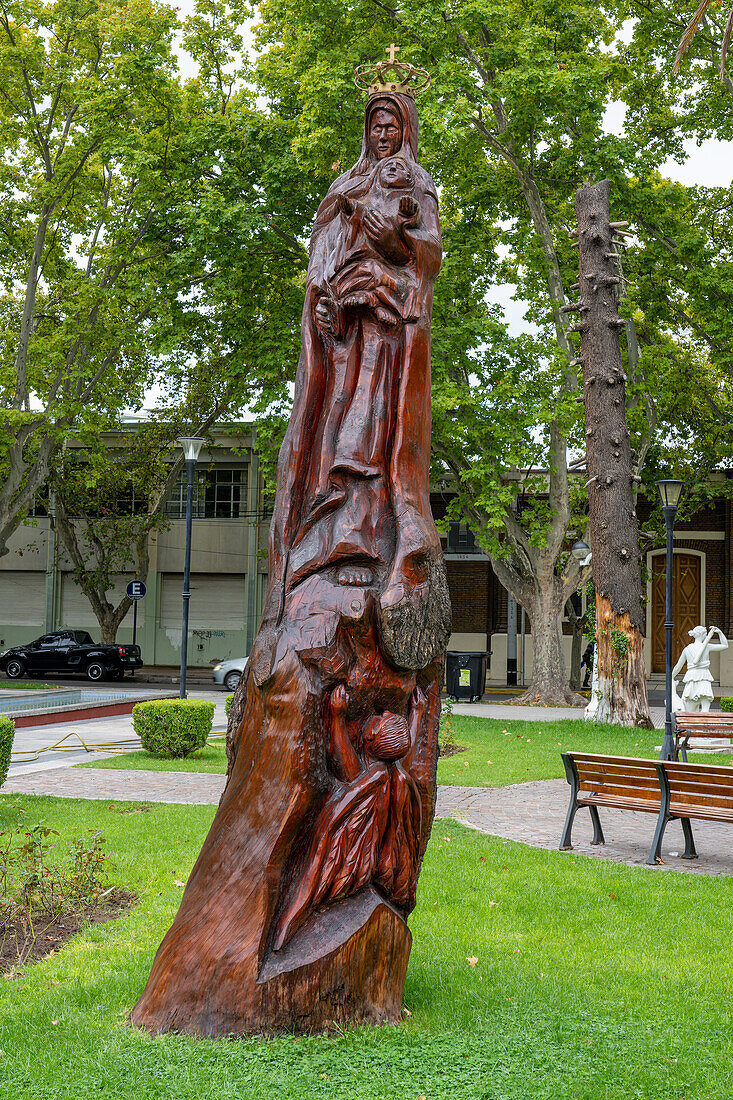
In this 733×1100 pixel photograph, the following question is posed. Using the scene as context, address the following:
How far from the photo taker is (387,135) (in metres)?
4.71

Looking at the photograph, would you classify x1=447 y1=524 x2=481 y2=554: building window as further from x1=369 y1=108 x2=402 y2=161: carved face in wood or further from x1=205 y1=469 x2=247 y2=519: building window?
x1=369 y1=108 x2=402 y2=161: carved face in wood

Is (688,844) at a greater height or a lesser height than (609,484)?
lesser

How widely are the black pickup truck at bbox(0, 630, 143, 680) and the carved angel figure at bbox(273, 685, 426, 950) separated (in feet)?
87.9

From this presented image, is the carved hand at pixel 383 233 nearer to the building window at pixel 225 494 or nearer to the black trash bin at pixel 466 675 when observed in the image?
the black trash bin at pixel 466 675

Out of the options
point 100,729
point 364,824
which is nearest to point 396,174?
point 364,824

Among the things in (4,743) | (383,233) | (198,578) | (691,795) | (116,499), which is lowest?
(691,795)

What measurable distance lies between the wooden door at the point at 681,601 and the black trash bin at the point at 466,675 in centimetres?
1235

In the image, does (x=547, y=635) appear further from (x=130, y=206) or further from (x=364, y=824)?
(x=364, y=824)

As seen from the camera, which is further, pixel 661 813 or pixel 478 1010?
pixel 661 813

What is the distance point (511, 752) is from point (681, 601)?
2116 centimetres

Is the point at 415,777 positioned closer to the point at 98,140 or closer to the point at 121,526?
the point at 98,140

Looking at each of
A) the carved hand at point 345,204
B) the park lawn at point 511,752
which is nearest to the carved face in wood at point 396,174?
the carved hand at point 345,204

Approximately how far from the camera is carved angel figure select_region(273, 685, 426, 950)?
3898 millimetres

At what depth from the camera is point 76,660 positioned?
29.9m
